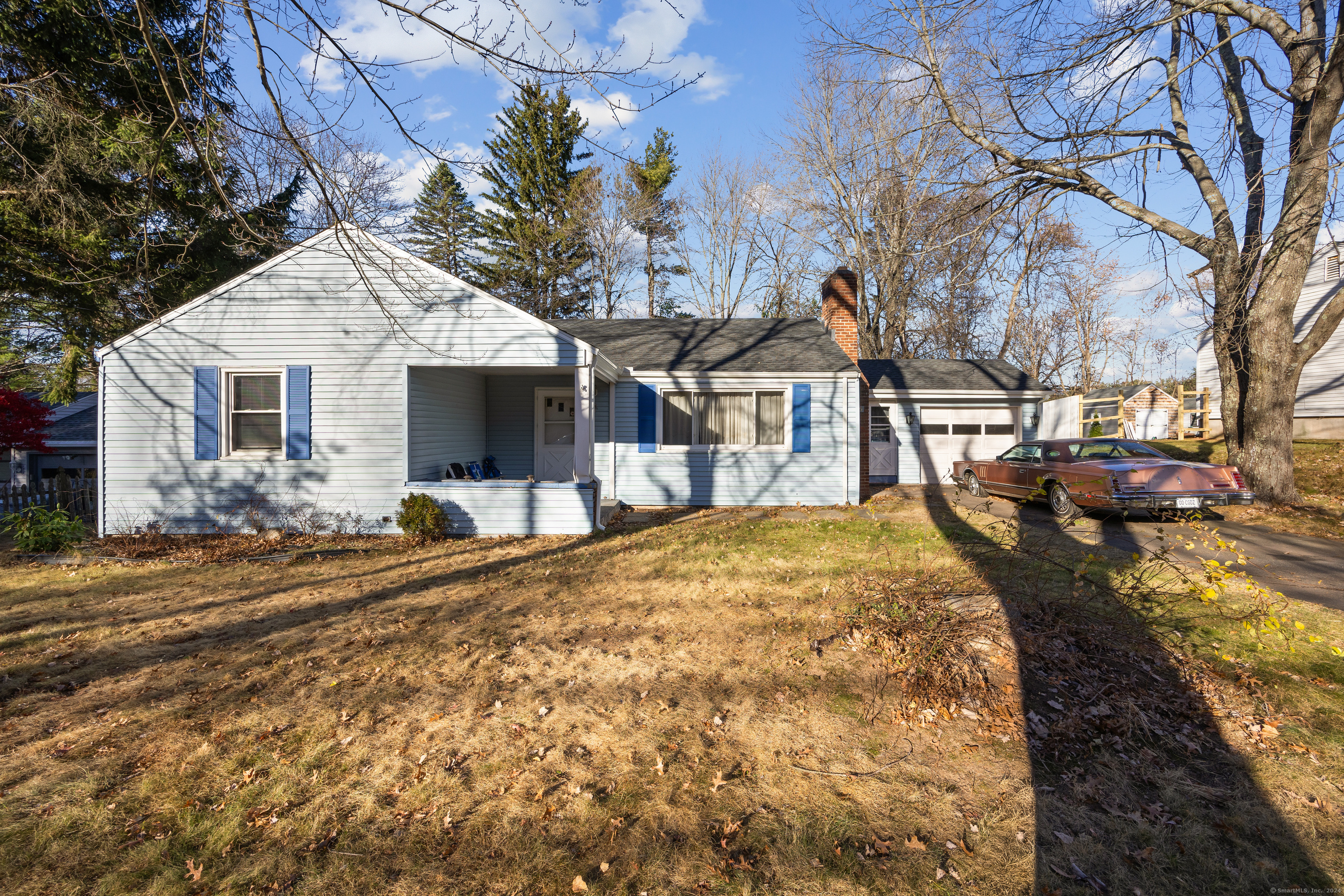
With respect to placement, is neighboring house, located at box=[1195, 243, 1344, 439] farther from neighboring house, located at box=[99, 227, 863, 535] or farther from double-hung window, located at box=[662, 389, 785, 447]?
neighboring house, located at box=[99, 227, 863, 535]

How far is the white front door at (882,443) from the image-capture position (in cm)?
1543

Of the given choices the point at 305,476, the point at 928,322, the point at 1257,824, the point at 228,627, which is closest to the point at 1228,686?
the point at 1257,824

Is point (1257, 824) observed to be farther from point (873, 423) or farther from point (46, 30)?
point (46, 30)

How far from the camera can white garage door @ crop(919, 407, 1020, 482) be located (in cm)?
1538

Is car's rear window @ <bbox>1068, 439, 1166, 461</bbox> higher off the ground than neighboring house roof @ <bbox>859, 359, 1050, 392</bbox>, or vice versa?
neighboring house roof @ <bbox>859, 359, 1050, 392</bbox>

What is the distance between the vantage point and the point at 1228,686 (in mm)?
4113

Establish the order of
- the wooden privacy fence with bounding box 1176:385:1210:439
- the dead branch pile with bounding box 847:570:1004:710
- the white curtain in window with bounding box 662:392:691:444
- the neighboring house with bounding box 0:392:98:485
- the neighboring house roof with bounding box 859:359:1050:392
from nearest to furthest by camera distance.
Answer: the dead branch pile with bounding box 847:570:1004:710
the white curtain in window with bounding box 662:392:691:444
the neighboring house roof with bounding box 859:359:1050:392
the neighboring house with bounding box 0:392:98:485
the wooden privacy fence with bounding box 1176:385:1210:439

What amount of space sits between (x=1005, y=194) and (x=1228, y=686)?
9.60m

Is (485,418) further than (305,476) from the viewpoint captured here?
Yes

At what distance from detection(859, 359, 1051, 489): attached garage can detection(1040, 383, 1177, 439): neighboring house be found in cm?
425

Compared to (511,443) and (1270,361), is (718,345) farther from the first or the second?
(1270,361)

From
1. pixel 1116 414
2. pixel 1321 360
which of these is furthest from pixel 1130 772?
pixel 1116 414

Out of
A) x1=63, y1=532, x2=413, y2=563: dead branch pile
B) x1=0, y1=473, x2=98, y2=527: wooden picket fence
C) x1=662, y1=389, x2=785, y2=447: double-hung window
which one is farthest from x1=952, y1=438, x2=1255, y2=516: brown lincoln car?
x1=0, y1=473, x2=98, y2=527: wooden picket fence

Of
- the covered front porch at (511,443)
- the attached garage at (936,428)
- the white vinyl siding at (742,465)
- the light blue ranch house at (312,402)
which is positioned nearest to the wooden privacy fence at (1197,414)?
the attached garage at (936,428)
